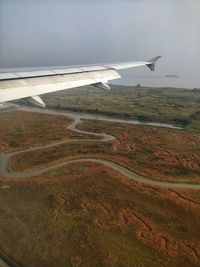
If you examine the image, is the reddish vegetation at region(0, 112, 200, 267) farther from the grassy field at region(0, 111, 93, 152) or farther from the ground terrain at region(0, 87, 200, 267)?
the grassy field at region(0, 111, 93, 152)

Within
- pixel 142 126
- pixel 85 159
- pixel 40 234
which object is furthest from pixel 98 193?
pixel 142 126

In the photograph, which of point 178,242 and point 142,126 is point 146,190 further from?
point 142,126

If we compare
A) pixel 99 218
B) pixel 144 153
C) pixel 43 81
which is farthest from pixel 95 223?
pixel 144 153

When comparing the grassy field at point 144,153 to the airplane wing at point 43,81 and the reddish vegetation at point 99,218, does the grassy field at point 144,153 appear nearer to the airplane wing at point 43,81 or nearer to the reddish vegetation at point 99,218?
the reddish vegetation at point 99,218

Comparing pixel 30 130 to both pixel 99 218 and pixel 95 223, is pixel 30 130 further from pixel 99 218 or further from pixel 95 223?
pixel 95 223

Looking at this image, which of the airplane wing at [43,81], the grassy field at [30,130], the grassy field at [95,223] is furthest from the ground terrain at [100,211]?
the airplane wing at [43,81]

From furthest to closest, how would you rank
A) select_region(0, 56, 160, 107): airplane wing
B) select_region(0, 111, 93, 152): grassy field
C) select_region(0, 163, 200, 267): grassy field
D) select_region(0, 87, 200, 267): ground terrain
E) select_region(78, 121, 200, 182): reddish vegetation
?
select_region(0, 111, 93, 152): grassy field → select_region(78, 121, 200, 182): reddish vegetation → select_region(0, 87, 200, 267): ground terrain → select_region(0, 163, 200, 267): grassy field → select_region(0, 56, 160, 107): airplane wing

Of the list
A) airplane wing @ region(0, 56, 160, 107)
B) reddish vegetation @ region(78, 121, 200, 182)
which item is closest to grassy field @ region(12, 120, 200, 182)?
reddish vegetation @ region(78, 121, 200, 182)
